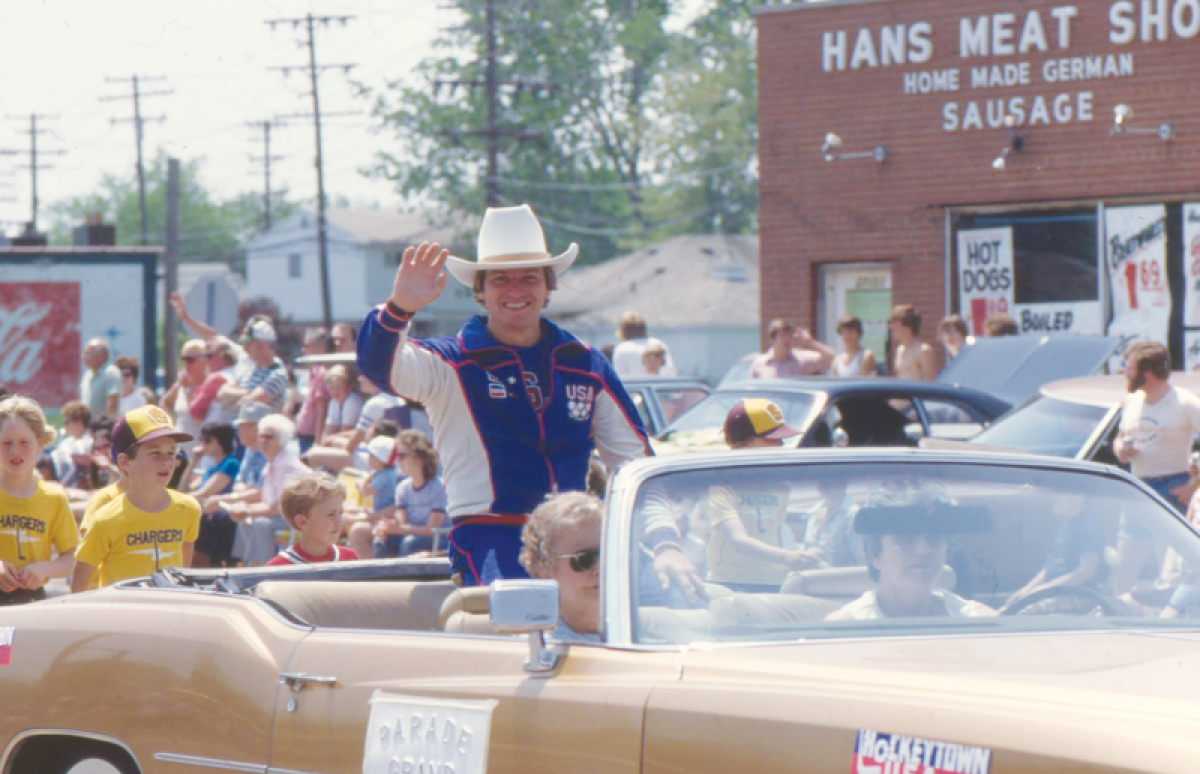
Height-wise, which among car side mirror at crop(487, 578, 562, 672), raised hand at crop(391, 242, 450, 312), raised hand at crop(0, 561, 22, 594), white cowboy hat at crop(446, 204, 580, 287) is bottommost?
raised hand at crop(0, 561, 22, 594)

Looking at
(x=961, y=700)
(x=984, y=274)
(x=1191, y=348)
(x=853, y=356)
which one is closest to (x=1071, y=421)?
(x=853, y=356)

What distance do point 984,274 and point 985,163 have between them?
1.25 m

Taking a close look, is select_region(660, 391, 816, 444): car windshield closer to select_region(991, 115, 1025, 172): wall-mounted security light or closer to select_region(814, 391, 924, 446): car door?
select_region(814, 391, 924, 446): car door

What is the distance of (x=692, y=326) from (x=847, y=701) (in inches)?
2065

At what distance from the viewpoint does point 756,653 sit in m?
3.33

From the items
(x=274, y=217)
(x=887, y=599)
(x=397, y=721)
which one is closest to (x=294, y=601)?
(x=397, y=721)

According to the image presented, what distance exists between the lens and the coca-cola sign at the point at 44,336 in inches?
812

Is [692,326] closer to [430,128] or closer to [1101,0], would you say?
[430,128]

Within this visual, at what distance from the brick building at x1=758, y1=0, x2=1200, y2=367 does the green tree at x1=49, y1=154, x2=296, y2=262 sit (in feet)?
245

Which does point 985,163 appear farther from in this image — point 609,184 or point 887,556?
point 609,184

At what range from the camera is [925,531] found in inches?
147

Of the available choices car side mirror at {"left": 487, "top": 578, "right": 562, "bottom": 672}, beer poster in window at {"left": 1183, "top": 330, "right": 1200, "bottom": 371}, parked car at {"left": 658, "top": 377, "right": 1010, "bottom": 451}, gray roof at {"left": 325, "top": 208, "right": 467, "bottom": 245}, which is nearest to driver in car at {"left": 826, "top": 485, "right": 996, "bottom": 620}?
car side mirror at {"left": 487, "top": 578, "right": 562, "bottom": 672}

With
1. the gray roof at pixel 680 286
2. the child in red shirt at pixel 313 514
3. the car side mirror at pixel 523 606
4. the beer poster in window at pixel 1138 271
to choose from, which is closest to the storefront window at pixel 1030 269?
the beer poster in window at pixel 1138 271

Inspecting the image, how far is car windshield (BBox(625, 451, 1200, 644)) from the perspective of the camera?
3.58 m
